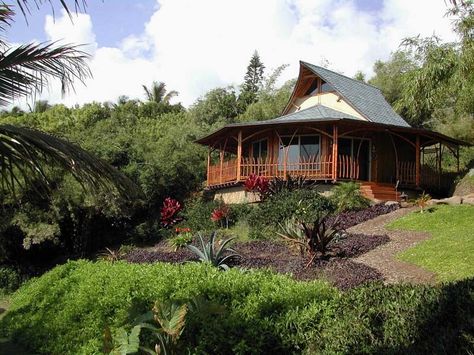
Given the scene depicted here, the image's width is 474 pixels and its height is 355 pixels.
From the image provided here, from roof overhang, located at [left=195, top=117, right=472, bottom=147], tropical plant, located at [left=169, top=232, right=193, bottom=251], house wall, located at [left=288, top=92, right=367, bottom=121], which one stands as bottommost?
tropical plant, located at [left=169, top=232, right=193, bottom=251]

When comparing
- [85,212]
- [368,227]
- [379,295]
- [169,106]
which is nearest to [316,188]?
[368,227]

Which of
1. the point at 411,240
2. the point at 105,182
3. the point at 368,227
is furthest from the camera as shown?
the point at 368,227

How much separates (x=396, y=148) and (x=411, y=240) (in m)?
12.2

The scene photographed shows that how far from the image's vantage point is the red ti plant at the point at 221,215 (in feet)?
62.8

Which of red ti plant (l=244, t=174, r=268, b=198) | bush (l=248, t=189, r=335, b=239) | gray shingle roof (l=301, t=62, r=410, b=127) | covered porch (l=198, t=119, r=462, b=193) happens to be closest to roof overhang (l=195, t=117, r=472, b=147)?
covered porch (l=198, t=119, r=462, b=193)

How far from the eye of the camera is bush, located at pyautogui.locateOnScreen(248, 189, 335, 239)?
659 inches

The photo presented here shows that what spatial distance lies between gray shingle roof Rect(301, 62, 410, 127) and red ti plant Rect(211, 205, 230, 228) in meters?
8.12

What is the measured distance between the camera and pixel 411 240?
1291 cm

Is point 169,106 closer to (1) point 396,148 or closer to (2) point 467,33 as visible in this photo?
(1) point 396,148

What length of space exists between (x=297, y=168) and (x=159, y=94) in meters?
32.9

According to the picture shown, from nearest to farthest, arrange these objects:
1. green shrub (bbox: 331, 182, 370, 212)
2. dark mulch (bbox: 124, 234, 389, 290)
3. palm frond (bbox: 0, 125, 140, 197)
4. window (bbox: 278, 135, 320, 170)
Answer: palm frond (bbox: 0, 125, 140, 197)
dark mulch (bbox: 124, 234, 389, 290)
green shrub (bbox: 331, 182, 370, 212)
window (bbox: 278, 135, 320, 170)

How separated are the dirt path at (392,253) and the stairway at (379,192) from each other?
102 inches

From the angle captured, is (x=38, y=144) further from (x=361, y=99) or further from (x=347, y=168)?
(x=361, y=99)

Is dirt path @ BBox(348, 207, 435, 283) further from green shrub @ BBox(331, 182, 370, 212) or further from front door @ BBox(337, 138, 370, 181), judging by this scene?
front door @ BBox(337, 138, 370, 181)
